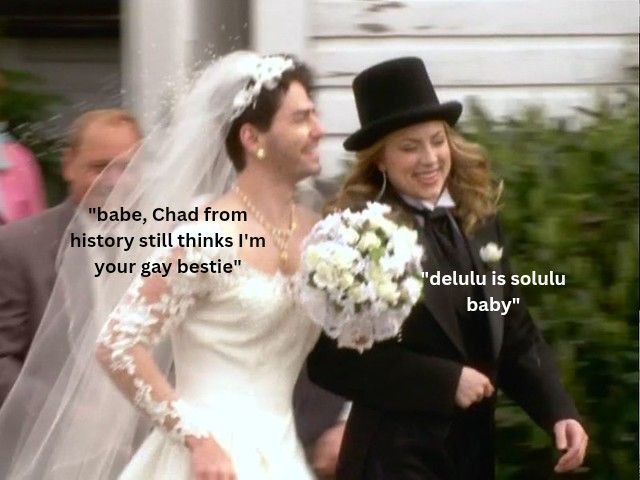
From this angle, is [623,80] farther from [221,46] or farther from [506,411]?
[506,411]

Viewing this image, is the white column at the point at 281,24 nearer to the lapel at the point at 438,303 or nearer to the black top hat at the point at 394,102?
the black top hat at the point at 394,102

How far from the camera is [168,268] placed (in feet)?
15.0

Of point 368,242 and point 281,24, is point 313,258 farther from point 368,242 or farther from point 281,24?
point 281,24

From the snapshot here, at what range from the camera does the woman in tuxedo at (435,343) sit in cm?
470

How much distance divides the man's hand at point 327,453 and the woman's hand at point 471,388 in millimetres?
377

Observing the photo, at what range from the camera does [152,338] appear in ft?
15.1

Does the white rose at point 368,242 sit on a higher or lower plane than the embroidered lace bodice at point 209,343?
higher

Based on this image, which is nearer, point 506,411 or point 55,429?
point 55,429

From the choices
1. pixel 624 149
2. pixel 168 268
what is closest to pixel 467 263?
pixel 168 268

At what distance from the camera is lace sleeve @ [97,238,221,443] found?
180 inches

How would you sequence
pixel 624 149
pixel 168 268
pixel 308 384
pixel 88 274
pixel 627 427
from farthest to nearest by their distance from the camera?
pixel 624 149 < pixel 627 427 < pixel 88 274 < pixel 308 384 < pixel 168 268

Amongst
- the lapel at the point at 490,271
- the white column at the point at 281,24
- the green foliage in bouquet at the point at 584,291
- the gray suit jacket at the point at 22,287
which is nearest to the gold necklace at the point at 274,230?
the lapel at the point at 490,271

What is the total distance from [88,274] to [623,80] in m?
2.86

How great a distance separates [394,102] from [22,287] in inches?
48.6
